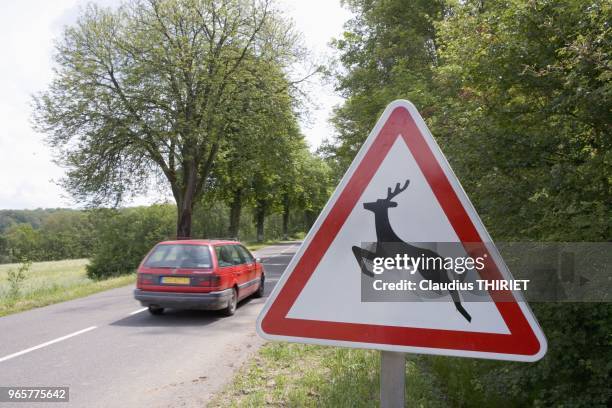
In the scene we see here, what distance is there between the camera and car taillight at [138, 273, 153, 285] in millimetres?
9195

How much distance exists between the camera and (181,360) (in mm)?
6297

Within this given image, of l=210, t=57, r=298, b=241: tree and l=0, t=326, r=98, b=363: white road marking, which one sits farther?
l=210, t=57, r=298, b=241: tree

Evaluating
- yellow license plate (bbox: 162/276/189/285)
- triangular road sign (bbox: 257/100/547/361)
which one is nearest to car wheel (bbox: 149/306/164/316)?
yellow license plate (bbox: 162/276/189/285)

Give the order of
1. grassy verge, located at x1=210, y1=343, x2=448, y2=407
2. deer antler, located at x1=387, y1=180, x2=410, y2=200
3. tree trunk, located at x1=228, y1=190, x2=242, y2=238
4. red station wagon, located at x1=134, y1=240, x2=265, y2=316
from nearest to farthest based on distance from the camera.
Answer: deer antler, located at x1=387, y1=180, x2=410, y2=200
grassy verge, located at x1=210, y1=343, x2=448, y2=407
red station wagon, located at x1=134, y1=240, x2=265, y2=316
tree trunk, located at x1=228, y1=190, x2=242, y2=238

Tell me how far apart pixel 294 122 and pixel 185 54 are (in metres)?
6.51

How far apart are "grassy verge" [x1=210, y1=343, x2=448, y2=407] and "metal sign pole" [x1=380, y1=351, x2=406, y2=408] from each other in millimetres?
2816

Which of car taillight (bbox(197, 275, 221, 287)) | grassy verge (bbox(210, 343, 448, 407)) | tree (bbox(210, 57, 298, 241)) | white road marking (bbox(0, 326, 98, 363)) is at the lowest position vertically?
grassy verge (bbox(210, 343, 448, 407))

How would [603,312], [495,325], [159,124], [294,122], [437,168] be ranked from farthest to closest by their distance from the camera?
1. [294,122]
2. [159,124]
3. [603,312]
4. [437,168]
5. [495,325]

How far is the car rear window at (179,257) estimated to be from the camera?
927 cm

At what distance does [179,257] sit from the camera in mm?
9359

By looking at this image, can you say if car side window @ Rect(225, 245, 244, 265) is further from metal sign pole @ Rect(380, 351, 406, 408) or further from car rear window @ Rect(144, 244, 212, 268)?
metal sign pole @ Rect(380, 351, 406, 408)

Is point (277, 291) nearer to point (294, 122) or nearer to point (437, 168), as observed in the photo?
point (437, 168)

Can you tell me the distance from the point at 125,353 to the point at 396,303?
597 centimetres

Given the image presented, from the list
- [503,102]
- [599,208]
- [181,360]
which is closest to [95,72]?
[181,360]
